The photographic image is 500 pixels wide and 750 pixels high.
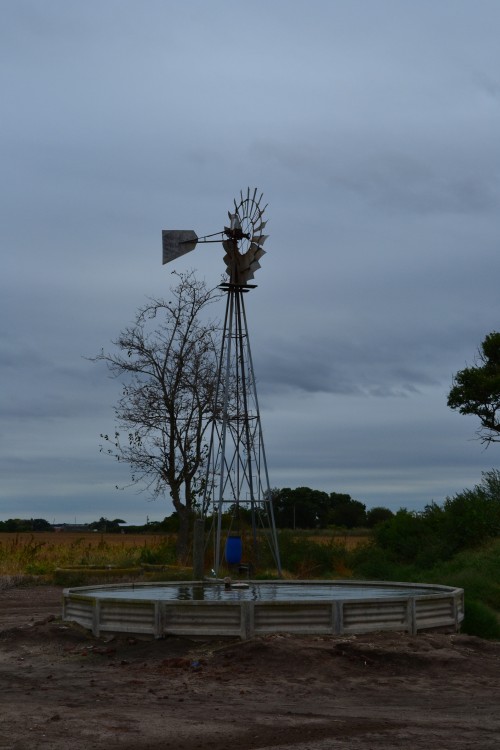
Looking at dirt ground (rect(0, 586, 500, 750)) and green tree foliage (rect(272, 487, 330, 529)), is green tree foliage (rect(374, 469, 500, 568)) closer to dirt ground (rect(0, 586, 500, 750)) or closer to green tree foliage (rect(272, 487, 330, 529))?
dirt ground (rect(0, 586, 500, 750))

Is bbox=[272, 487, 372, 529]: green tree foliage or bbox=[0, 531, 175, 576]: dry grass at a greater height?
bbox=[272, 487, 372, 529]: green tree foliage

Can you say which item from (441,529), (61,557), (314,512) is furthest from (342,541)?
(314,512)

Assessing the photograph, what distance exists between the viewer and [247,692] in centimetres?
1064

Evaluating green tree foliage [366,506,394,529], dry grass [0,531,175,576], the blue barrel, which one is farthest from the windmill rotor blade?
green tree foliage [366,506,394,529]

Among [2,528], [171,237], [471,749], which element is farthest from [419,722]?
[2,528]

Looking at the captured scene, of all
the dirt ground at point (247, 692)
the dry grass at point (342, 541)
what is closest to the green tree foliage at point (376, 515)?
the dry grass at point (342, 541)

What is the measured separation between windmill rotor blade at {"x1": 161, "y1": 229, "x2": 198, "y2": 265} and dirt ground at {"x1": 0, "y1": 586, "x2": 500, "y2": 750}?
10141 mm

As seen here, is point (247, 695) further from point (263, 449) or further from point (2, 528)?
point (2, 528)

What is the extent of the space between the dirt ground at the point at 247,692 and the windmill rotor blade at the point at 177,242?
33.3 ft

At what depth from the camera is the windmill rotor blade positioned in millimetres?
22453

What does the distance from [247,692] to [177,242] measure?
13579mm

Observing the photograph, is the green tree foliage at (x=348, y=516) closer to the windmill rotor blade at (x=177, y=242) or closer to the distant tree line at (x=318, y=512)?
the distant tree line at (x=318, y=512)

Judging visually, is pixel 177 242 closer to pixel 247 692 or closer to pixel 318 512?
pixel 247 692

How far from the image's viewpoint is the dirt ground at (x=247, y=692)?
8570mm
